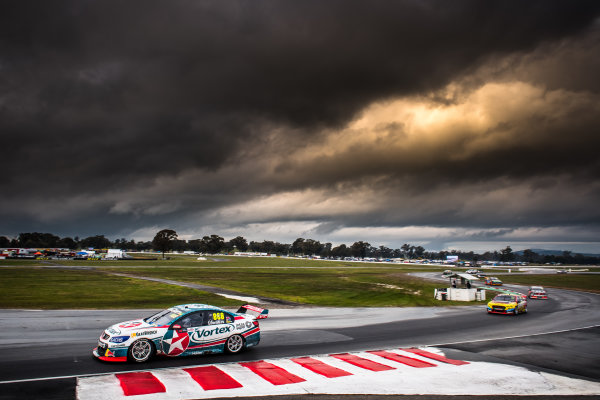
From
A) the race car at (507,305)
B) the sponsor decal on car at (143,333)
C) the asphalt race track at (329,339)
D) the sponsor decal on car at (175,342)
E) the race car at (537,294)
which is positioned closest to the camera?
the asphalt race track at (329,339)

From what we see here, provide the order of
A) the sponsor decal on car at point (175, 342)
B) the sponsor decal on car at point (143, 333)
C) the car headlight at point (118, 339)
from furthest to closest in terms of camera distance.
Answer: the sponsor decal on car at point (175, 342) < the sponsor decal on car at point (143, 333) < the car headlight at point (118, 339)

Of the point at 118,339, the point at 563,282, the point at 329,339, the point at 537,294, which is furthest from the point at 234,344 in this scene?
the point at 563,282

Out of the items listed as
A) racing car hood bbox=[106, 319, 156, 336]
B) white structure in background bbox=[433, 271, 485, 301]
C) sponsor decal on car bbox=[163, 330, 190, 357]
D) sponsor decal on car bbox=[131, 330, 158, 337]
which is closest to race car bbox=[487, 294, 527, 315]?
white structure in background bbox=[433, 271, 485, 301]

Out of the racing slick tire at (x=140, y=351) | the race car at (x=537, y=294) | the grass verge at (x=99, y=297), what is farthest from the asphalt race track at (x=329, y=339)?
the race car at (x=537, y=294)

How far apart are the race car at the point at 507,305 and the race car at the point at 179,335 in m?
22.1

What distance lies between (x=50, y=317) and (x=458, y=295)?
35955 mm

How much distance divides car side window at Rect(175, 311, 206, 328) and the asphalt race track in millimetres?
1203

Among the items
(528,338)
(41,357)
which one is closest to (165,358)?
(41,357)

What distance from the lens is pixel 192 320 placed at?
47.1ft

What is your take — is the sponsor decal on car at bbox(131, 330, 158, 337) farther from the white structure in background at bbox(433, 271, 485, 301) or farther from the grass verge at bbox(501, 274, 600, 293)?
the grass verge at bbox(501, 274, 600, 293)

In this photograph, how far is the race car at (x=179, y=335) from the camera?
13.1 meters

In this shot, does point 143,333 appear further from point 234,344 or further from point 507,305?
point 507,305

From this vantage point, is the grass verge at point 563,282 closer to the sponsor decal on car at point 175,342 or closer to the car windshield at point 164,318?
the sponsor decal on car at point 175,342

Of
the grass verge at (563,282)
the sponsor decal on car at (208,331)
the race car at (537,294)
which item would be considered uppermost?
the sponsor decal on car at (208,331)
